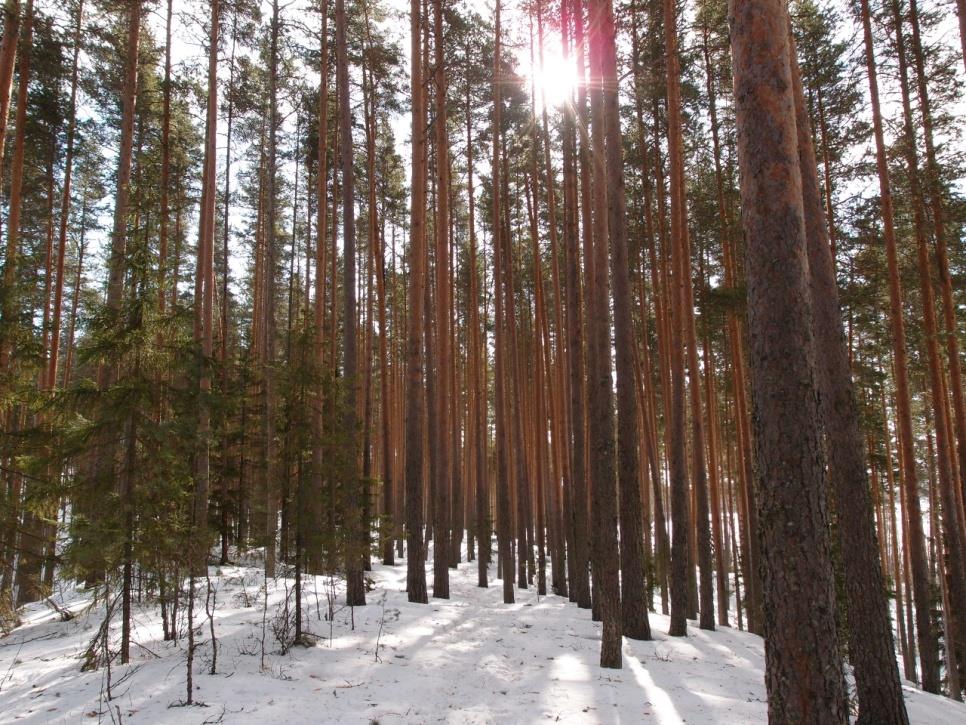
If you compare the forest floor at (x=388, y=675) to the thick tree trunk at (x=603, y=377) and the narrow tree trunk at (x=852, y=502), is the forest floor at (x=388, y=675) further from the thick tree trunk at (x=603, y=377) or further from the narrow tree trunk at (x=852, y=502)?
the narrow tree trunk at (x=852, y=502)

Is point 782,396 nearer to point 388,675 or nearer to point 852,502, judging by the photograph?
point 852,502

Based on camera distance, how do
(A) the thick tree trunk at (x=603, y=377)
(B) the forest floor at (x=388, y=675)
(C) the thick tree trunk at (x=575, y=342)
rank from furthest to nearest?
(C) the thick tree trunk at (x=575, y=342) < (A) the thick tree trunk at (x=603, y=377) < (B) the forest floor at (x=388, y=675)

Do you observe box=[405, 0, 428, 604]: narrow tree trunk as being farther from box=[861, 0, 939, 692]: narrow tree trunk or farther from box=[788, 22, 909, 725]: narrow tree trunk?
box=[861, 0, 939, 692]: narrow tree trunk

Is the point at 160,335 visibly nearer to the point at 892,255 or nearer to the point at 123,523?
the point at 123,523

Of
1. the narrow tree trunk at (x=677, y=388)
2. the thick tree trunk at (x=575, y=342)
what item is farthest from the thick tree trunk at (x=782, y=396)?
the narrow tree trunk at (x=677, y=388)

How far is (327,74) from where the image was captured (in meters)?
13.7

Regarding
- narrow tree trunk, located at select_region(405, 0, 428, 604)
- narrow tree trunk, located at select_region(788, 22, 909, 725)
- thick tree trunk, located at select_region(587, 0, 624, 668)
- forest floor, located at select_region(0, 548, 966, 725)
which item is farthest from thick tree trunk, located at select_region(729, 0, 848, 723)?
narrow tree trunk, located at select_region(405, 0, 428, 604)

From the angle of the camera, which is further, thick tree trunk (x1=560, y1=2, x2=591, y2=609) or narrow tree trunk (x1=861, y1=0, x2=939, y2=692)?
narrow tree trunk (x1=861, y1=0, x2=939, y2=692)

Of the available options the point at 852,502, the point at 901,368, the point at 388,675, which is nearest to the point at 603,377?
the point at 852,502

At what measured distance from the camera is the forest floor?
5340 mm

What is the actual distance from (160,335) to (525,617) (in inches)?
323

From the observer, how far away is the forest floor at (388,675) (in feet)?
17.5

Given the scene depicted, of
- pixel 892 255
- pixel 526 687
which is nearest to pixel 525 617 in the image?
pixel 526 687

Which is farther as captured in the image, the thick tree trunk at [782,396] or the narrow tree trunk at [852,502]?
the narrow tree trunk at [852,502]
